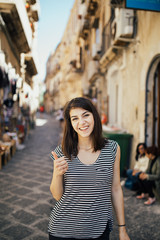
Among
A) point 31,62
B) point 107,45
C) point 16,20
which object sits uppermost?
point 16,20

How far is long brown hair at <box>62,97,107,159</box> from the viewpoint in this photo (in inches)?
68.8

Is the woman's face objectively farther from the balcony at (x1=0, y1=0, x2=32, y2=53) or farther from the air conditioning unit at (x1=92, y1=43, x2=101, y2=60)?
the air conditioning unit at (x1=92, y1=43, x2=101, y2=60)

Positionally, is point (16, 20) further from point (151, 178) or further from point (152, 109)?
point (151, 178)

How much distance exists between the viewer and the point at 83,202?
5.31 ft

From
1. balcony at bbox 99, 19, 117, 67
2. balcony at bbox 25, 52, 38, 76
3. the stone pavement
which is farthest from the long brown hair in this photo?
balcony at bbox 25, 52, 38, 76

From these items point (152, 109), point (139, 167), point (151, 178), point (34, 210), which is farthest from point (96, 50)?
point (34, 210)

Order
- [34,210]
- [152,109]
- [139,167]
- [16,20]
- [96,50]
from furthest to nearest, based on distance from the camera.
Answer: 1. [96,50]
2. [16,20]
3. [152,109]
4. [139,167]
5. [34,210]

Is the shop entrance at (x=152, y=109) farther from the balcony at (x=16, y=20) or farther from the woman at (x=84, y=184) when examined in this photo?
the balcony at (x=16, y=20)

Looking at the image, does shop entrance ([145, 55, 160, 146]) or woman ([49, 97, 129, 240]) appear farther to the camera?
shop entrance ([145, 55, 160, 146])

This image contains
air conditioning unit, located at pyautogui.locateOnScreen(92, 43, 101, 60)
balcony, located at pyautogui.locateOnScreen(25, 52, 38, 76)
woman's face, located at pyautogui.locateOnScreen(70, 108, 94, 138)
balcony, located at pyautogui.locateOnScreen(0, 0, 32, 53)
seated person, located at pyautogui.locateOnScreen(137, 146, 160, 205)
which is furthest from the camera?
balcony, located at pyautogui.locateOnScreen(25, 52, 38, 76)

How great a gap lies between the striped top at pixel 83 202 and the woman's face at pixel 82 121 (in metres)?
0.21

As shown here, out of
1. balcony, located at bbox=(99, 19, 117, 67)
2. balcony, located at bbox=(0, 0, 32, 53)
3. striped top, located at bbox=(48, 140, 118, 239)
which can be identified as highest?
balcony, located at bbox=(0, 0, 32, 53)

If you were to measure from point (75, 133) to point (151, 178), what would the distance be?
2.64 meters

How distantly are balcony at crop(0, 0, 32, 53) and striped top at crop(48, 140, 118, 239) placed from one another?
6.73 metres
